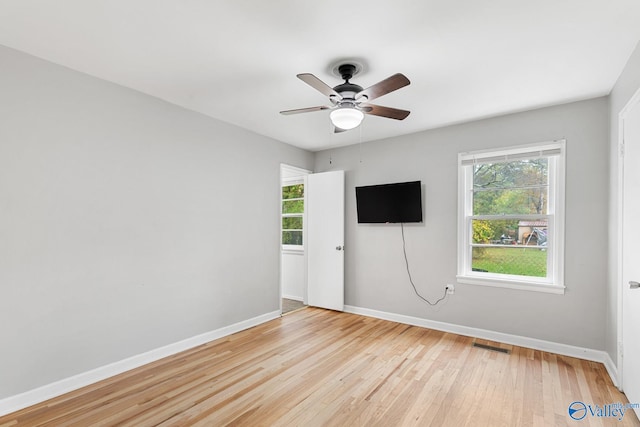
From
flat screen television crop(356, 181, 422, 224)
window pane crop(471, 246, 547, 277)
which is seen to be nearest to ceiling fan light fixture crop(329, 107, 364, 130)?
flat screen television crop(356, 181, 422, 224)

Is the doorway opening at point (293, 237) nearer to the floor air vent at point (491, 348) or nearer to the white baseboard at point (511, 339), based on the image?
the white baseboard at point (511, 339)

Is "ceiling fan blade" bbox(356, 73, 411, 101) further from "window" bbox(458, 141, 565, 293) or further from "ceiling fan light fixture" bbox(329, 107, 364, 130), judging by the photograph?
"window" bbox(458, 141, 565, 293)

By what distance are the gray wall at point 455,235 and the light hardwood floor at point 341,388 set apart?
0.37 m

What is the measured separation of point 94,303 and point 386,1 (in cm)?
307

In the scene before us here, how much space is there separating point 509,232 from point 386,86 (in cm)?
243

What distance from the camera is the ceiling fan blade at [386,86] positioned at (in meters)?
1.99

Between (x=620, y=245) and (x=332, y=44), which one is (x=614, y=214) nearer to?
(x=620, y=245)

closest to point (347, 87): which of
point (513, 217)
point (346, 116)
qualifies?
point (346, 116)

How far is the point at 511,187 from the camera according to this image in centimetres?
353

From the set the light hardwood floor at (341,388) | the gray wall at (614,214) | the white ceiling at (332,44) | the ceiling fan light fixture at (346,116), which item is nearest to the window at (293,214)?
the light hardwood floor at (341,388)

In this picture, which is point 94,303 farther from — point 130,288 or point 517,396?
point 517,396

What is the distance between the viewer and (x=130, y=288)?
9.38 ft

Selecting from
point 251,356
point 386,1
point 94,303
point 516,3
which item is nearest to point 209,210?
point 94,303

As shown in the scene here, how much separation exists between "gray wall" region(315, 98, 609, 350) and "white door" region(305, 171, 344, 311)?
0.14 metres
